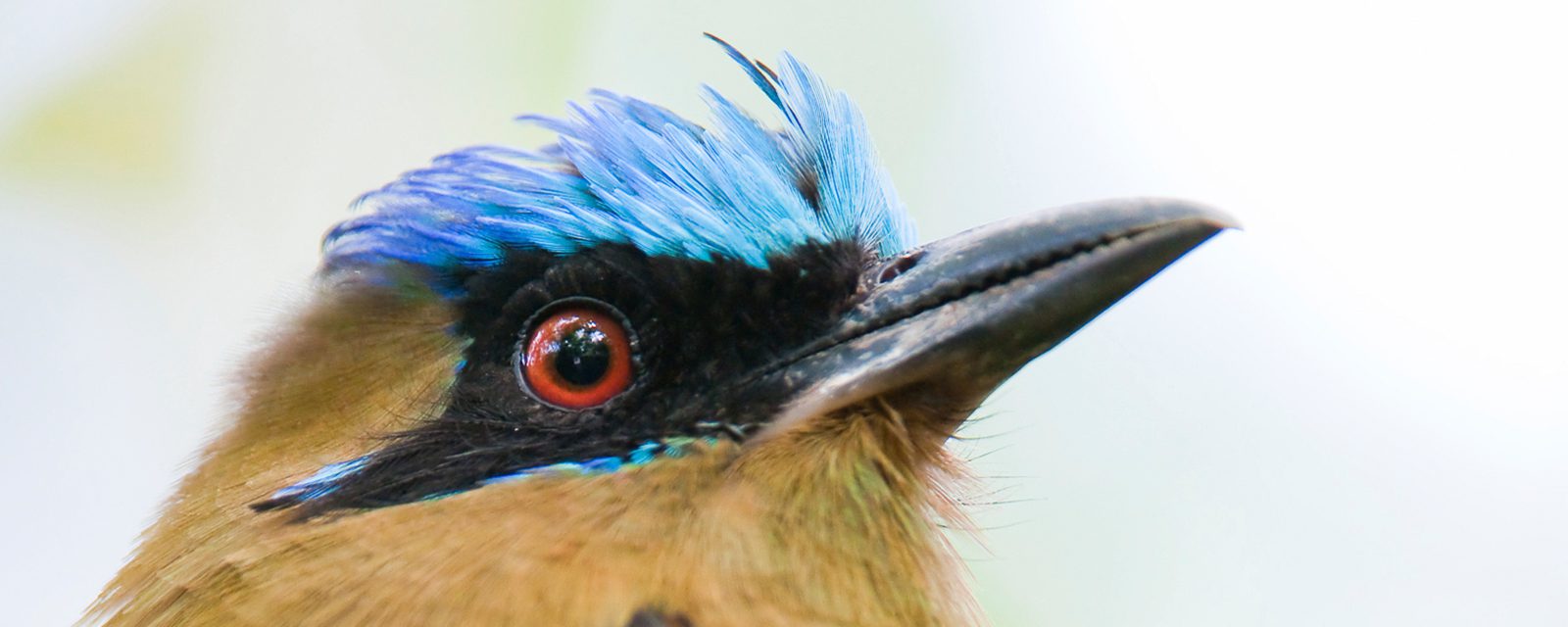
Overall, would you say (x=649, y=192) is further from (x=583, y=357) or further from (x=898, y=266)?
(x=898, y=266)

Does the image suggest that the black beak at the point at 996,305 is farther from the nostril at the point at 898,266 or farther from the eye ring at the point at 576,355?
the eye ring at the point at 576,355

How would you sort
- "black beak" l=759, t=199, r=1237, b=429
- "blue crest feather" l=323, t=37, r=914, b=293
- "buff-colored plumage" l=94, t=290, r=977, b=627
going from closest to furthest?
"buff-colored plumage" l=94, t=290, r=977, b=627 → "black beak" l=759, t=199, r=1237, b=429 → "blue crest feather" l=323, t=37, r=914, b=293

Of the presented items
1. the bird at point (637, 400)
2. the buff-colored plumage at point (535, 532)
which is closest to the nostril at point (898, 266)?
the bird at point (637, 400)

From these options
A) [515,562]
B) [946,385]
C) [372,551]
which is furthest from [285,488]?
[946,385]

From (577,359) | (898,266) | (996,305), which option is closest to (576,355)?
(577,359)

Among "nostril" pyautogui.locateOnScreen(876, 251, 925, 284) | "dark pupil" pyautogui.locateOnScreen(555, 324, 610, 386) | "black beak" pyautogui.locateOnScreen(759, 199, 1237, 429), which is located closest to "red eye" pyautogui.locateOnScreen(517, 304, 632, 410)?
"dark pupil" pyautogui.locateOnScreen(555, 324, 610, 386)

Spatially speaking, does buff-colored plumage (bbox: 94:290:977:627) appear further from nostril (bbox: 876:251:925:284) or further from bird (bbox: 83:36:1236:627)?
nostril (bbox: 876:251:925:284)

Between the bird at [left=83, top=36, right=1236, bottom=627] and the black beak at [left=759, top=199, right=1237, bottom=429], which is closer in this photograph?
the bird at [left=83, top=36, right=1236, bottom=627]

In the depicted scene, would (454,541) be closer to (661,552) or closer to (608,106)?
(661,552)
